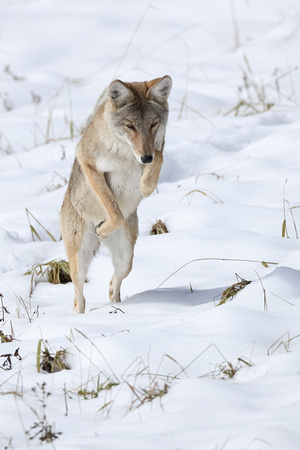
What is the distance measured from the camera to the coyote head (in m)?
4.81

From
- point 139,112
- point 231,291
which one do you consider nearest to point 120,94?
point 139,112

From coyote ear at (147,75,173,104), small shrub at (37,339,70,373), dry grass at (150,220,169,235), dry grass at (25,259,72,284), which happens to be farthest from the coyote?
small shrub at (37,339,70,373)

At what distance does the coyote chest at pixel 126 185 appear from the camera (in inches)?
200

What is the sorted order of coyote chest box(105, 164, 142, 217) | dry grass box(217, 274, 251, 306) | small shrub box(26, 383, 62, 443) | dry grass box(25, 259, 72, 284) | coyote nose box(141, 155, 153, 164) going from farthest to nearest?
dry grass box(25, 259, 72, 284)
coyote chest box(105, 164, 142, 217)
coyote nose box(141, 155, 153, 164)
dry grass box(217, 274, 251, 306)
small shrub box(26, 383, 62, 443)

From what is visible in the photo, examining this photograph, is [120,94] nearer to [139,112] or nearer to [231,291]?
[139,112]

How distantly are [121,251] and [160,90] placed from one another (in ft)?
3.90

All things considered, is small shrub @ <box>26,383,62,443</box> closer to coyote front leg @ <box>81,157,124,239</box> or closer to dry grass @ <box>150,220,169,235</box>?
coyote front leg @ <box>81,157,124,239</box>

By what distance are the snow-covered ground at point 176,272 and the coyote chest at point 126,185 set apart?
0.60 metres

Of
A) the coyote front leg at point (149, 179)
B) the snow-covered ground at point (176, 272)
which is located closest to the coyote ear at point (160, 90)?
the coyote front leg at point (149, 179)

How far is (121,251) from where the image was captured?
541 cm

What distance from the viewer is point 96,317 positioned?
4488mm

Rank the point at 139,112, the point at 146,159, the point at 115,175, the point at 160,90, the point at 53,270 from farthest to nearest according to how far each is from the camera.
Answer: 1. the point at 53,270
2. the point at 115,175
3. the point at 160,90
4. the point at 139,112
5. the point at 146,159

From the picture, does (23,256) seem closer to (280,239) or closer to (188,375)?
(280,239)

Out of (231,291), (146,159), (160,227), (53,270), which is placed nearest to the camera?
(231,291)
